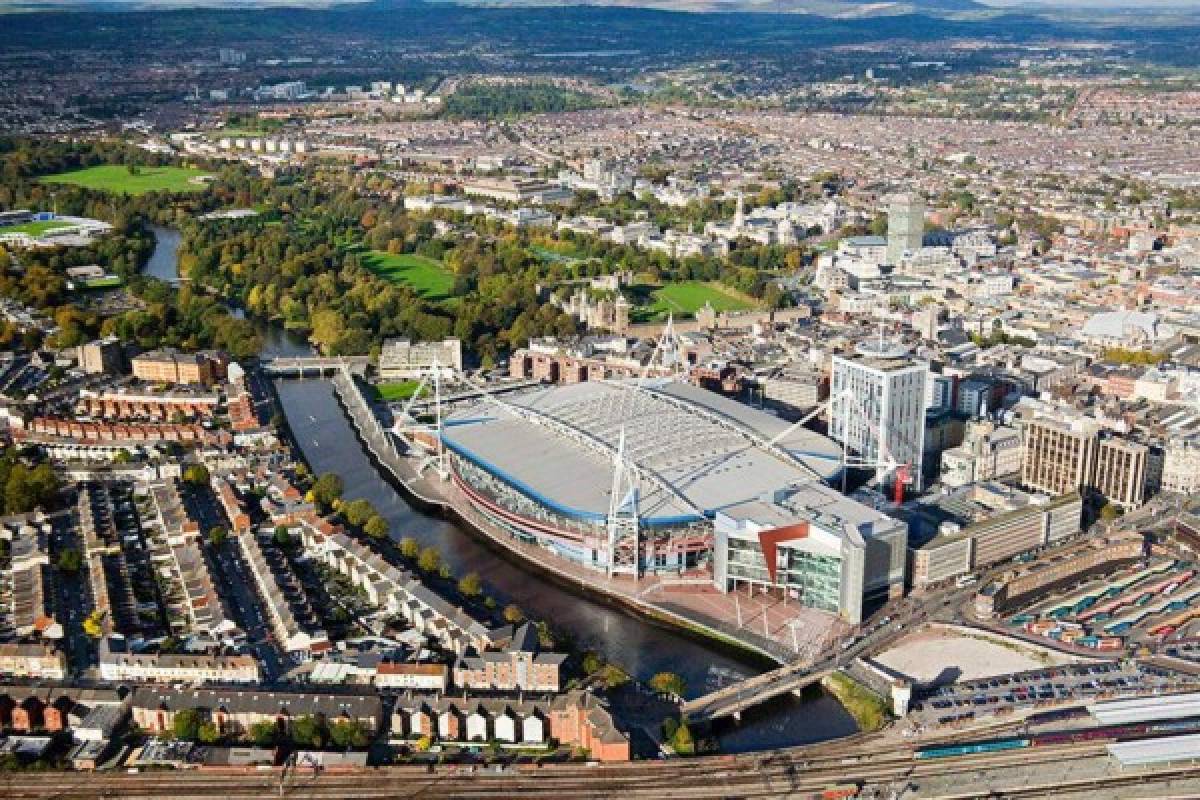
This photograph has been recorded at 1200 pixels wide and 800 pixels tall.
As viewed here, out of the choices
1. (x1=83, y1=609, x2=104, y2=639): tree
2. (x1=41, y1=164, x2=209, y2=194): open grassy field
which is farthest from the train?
(x1=41, y1=164, x2=209, y2=194): open grassy field

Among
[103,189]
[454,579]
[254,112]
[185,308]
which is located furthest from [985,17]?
[454,579]

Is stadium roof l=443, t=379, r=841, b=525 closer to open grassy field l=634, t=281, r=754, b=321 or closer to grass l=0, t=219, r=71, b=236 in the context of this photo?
open grassy field l=634, t=281, r=754, b=321

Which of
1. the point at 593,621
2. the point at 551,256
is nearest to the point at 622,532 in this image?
the point at 593,621

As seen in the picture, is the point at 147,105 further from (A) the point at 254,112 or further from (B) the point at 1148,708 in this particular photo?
(B) the point at 1148,708

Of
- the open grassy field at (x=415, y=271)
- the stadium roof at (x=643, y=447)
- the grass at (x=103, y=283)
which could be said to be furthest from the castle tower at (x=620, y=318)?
the grass at (x=103, y=283)

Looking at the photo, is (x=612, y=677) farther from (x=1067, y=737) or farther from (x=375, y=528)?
(x=375, y=528)

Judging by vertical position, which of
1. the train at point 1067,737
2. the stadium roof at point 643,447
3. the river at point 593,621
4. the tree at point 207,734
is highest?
the stadium roof at point 643,447

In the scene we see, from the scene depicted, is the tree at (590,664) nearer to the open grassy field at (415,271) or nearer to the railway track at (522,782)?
the railway track at (522,782)
